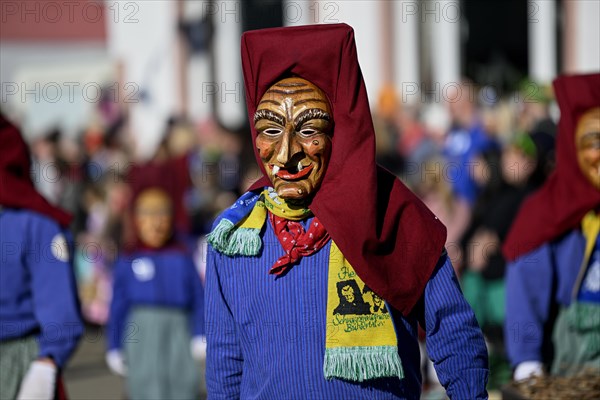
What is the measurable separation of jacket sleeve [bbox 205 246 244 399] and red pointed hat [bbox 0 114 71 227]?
178 centimetres

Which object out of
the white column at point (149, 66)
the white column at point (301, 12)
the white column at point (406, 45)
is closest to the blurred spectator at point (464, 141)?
the white column at point (406, 45)

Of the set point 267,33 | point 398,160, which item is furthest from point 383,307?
point 398,160

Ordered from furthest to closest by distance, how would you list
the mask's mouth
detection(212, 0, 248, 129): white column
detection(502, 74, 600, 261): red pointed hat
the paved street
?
detection(212, 0, 248, 129): white column, the paved street, detection(502, 74, 600, 261): red pointed hat, the mask's mouth

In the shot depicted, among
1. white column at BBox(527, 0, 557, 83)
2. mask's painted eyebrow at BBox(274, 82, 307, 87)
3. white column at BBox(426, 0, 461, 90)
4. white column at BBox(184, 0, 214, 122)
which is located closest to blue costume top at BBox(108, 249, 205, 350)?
mask's painted eyebrow at BBox(274, 82, 307, 87)

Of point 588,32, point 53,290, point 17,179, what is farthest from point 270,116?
point 588,32

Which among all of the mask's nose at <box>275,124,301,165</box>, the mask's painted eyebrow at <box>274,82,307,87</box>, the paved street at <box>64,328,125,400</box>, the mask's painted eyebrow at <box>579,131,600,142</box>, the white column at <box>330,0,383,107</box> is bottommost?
the paved street at <box>64,328,125,400</box>

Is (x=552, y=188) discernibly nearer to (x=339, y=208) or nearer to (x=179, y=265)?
(x=339, y=208)

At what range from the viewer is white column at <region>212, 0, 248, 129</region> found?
66.4 feet

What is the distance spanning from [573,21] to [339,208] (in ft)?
34.6

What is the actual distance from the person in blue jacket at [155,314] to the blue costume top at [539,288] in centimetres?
298

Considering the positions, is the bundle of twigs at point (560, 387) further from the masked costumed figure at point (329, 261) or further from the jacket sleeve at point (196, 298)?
the jacket sleeve at point (196, 298)

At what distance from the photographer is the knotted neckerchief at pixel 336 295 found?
11.9ft

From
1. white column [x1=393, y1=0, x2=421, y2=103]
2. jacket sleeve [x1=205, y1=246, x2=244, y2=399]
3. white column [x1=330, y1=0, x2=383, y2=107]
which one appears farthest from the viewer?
white column [x1=393, y1=0, x2=421, y2=103]

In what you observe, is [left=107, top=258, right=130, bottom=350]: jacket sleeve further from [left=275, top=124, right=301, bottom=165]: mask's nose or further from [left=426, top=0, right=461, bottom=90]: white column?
[left=426, top=0, right=461, bottom=90]: white column
